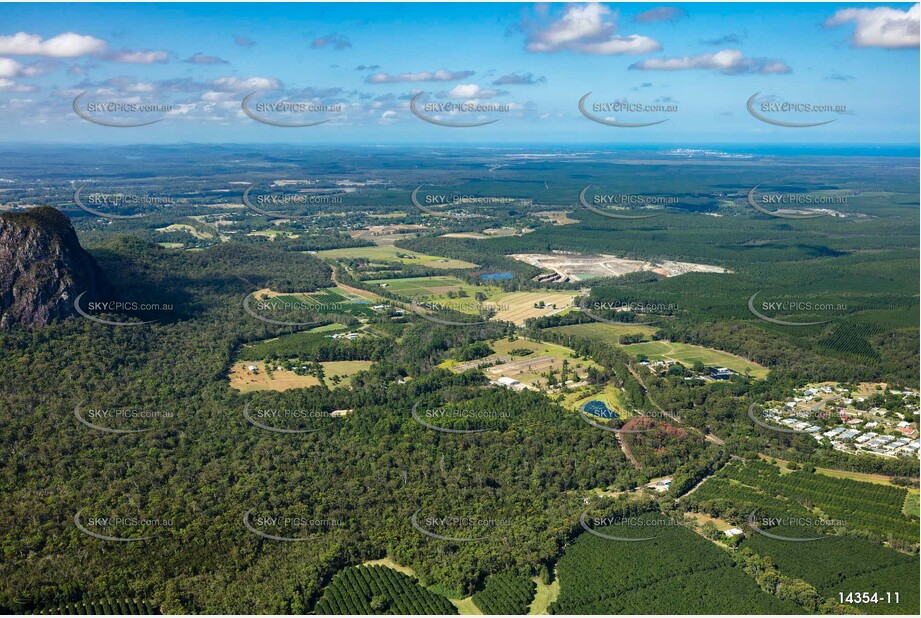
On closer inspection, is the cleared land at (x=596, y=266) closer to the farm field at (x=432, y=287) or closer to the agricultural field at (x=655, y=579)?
the farm field at (x=432, y=287)

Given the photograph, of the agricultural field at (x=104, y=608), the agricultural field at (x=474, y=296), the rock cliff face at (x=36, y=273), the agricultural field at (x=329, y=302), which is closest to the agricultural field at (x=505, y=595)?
the agricultural field at (x=104, y=608)

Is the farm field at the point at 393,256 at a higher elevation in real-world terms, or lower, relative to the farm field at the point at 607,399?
higher

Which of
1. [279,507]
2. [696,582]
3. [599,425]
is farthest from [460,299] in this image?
[696,582]

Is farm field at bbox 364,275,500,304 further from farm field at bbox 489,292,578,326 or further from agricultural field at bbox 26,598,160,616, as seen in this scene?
agricultural field at bbox 26,598,160,616

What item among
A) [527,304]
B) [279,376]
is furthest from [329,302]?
[279,376]

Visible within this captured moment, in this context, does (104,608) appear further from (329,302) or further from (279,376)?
(329,302)

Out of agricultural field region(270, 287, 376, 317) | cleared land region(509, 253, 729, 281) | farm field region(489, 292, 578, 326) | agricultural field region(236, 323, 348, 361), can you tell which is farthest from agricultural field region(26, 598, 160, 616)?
cleared land region(509, 253, 729, 281)
